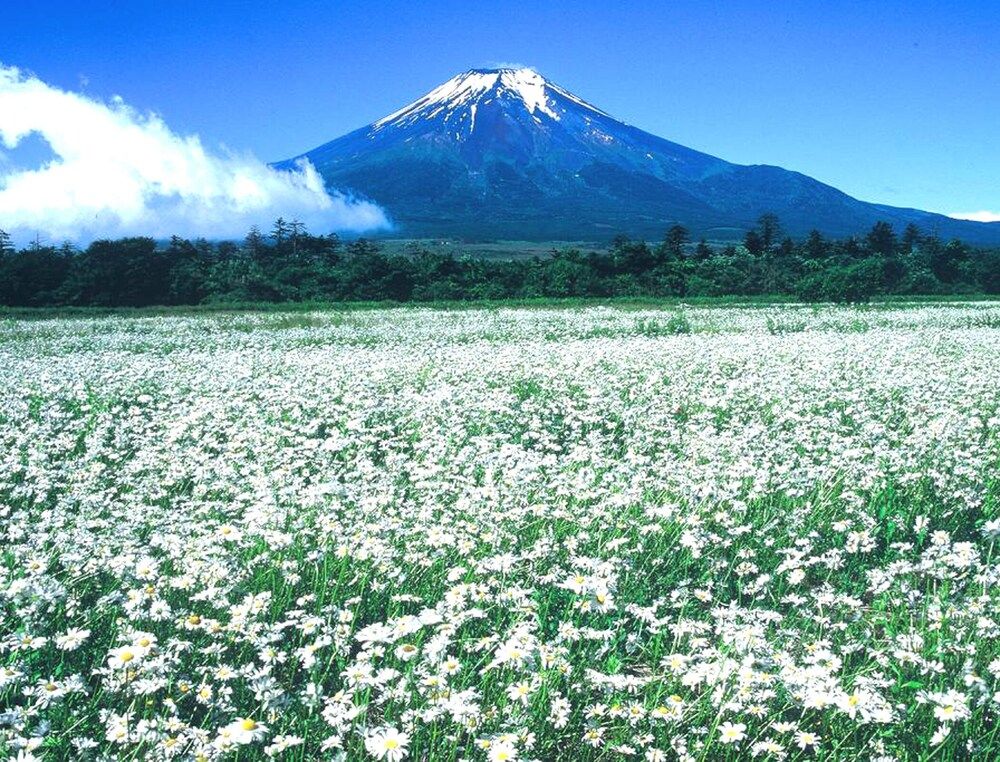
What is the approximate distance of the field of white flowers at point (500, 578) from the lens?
10.6 ft

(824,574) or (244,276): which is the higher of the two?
(244,276)

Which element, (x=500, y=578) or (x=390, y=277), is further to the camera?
(x=390, y=277)

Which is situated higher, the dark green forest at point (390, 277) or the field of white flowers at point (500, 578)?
the dark green forest at point (390, 277)

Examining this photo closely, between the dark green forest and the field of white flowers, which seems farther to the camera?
the dark green forest

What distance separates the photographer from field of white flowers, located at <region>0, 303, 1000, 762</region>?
10.6 ft

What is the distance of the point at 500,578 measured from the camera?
478 centimetres

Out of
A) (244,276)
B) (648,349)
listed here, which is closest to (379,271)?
(244,276)

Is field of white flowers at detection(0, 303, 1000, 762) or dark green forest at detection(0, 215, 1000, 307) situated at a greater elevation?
dark green forest at detection(0, 215, 1000, 307)

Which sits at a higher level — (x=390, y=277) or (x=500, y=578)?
(x=390, y=277)

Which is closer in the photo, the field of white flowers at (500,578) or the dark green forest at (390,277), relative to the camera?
the field of white flowers at (500,578)

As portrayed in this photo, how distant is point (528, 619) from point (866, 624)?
2220 mm

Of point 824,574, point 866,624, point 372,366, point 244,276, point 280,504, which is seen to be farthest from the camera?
point 244,276

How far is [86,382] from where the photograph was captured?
42.8ft

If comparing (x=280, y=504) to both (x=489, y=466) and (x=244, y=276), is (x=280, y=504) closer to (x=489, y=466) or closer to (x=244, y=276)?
(x=489, y=466)
